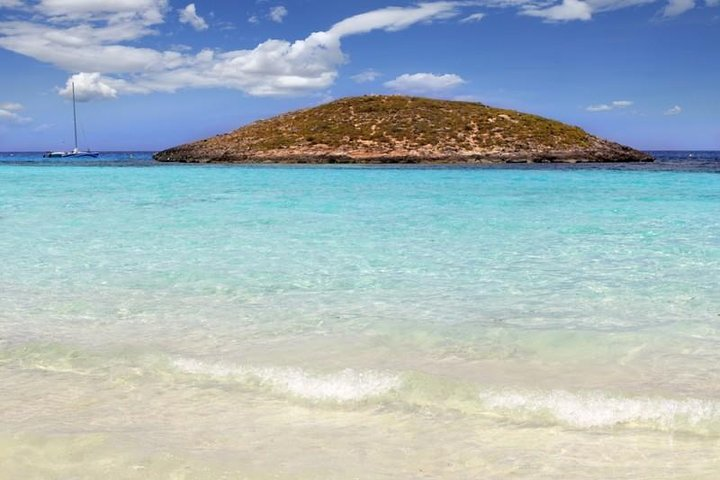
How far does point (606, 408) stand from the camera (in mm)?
4094

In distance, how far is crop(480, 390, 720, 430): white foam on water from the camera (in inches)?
154

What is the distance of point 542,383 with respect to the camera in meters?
4.61

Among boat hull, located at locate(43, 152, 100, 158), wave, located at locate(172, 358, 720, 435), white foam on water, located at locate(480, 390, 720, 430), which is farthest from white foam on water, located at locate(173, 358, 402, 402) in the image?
boat hull, located at locate(43, 152, 100, 158)

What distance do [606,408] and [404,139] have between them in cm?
5727

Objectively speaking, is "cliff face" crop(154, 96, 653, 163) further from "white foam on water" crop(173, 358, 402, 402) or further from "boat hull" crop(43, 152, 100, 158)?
"white foam on water" crop(173, 358, 402, 402)

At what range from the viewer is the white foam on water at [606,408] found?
391 cm

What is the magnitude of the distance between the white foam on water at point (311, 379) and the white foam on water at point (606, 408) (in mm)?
775

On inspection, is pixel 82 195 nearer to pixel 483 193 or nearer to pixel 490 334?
pixel 483 193

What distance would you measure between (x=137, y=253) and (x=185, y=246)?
3.39 ft

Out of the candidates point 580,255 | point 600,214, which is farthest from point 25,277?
point 600,214

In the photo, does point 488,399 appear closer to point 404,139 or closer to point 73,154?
point 404,139

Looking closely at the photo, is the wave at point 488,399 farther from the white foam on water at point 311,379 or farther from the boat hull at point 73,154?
the boat hull at point 73,154

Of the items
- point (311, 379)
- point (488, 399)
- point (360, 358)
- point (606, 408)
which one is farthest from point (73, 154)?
Answer: point (606, 408)

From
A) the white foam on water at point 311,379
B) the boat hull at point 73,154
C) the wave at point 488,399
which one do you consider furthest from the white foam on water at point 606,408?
the boat hull at point 73,154
